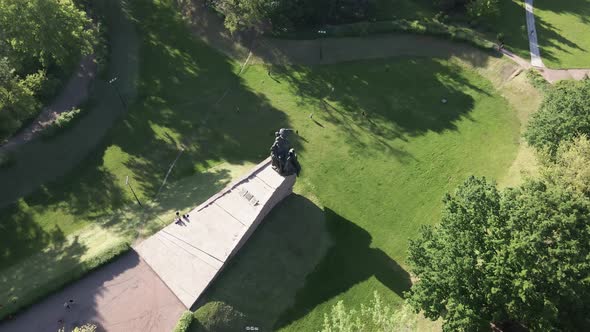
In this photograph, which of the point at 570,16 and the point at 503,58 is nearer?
the point at 503,58

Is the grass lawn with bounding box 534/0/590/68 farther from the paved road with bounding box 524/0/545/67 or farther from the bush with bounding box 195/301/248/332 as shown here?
the bush with bounding box 195/301/248/332

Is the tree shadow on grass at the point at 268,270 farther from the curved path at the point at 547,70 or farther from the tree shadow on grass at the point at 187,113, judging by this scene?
the curved path at the point at 547,70

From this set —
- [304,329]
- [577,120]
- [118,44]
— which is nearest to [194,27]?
[118,44]

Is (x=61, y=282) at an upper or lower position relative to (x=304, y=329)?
upper

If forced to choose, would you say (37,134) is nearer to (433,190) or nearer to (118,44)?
(118,44)

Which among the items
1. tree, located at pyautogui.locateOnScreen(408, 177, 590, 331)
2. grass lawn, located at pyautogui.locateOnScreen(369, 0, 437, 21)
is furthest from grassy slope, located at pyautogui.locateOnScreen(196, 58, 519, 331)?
grass lawn, located at pyautogui.locateOnScreen(369, 0, 437, 21)
